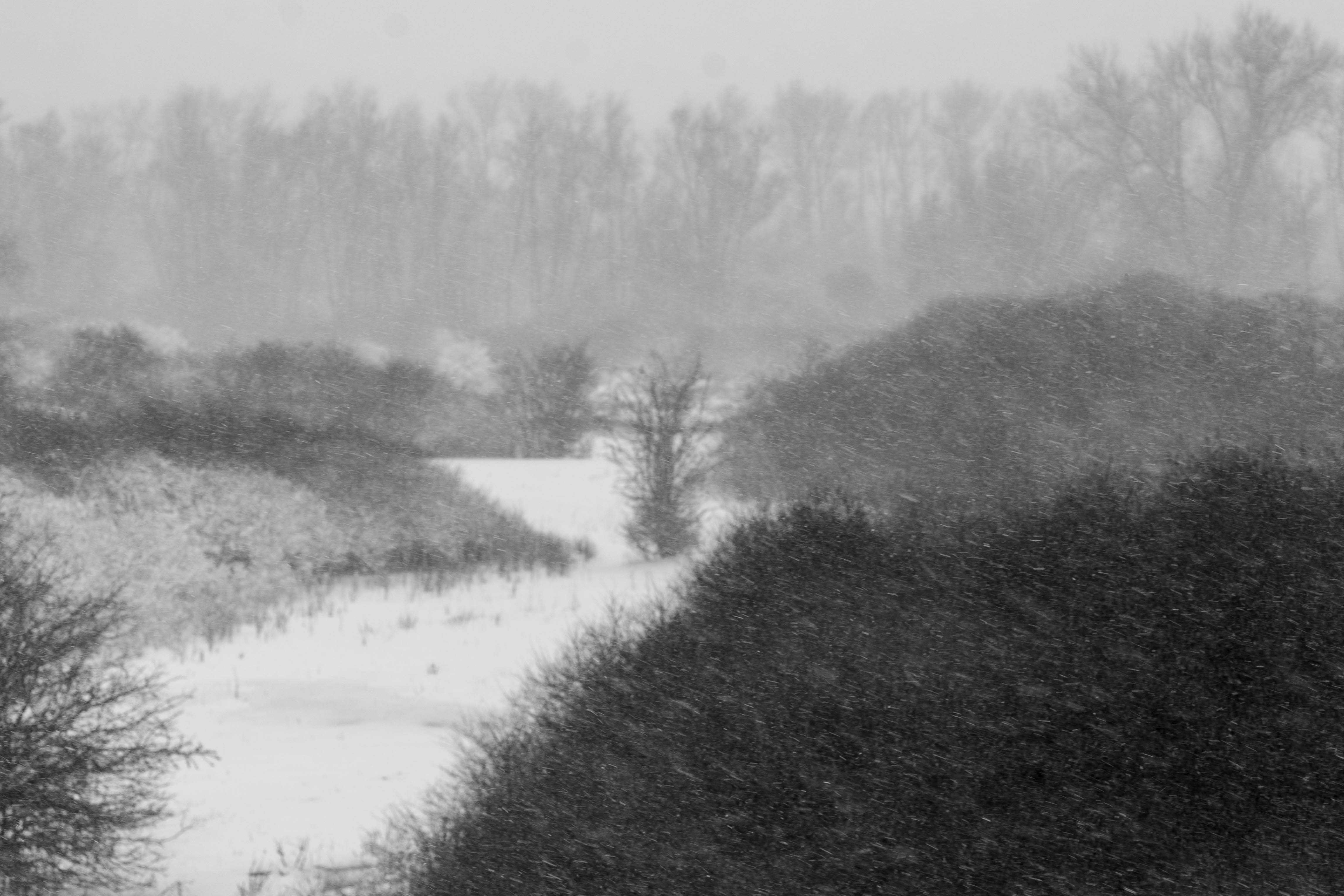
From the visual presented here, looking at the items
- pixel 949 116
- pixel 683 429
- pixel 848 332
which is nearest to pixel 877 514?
pixel 683 429

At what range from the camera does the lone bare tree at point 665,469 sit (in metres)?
12.8

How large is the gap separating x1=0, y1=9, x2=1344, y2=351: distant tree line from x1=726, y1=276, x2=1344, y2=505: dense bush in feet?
11.6

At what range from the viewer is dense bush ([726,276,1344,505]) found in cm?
1360

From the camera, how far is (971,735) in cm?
451

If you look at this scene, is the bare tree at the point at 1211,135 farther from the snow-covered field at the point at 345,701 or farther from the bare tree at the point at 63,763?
the bare tree at the point at 63,763

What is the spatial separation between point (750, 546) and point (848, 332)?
814 inches

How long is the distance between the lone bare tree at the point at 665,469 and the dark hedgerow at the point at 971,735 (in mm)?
6410

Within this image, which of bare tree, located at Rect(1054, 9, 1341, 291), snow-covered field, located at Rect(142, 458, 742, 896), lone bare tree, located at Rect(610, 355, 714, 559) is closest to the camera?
snow-covered field, located at Rect(142, 458, 742, 896)

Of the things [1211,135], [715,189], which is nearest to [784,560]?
[1211,135]

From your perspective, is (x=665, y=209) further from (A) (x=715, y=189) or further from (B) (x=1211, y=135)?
(B) (x=1211, y=135)

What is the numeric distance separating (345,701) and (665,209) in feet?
112

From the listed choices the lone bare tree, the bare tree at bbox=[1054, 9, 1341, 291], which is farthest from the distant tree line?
the lone bare tree

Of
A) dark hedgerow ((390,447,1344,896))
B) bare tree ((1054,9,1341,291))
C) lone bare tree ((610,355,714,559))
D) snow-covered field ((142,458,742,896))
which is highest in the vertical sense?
bare tree ((1054,9,1341,291))

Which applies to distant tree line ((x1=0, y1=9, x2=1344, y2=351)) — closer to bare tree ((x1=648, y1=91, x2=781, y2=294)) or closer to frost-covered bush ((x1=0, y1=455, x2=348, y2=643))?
bare tree ((x1=648, y1=91, x2=781, y2=294))
